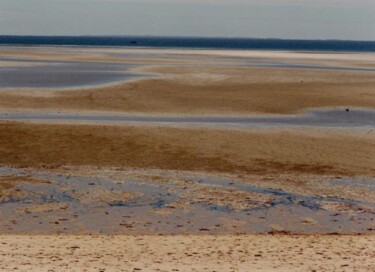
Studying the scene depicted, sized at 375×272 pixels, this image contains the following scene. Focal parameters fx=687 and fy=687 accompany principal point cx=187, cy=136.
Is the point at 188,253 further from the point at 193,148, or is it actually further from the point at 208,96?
the point at 208,96

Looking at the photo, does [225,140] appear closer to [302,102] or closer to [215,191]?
[215,191]

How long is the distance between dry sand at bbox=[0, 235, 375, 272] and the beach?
21 millimetres

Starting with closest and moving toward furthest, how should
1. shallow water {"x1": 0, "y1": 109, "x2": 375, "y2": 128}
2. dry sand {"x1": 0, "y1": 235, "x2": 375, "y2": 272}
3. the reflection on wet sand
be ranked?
dry sand {"x1": 0, "y1": 235, "x2": 375, "y2": 272} → the reflection on wet sand → shallow water {"x1": 0, "y1": 109, "x2": 375, "y2": 128}

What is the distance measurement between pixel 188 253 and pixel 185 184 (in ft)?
20.5

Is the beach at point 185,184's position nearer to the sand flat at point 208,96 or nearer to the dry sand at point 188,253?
the dry sand at point 188,253

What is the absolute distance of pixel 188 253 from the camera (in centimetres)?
1091

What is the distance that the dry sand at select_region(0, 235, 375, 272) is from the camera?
10.1 m

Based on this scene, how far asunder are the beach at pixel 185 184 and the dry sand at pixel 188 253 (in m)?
0.02

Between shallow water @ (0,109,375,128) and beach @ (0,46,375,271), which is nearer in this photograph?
beach @ (0,46,375,271)

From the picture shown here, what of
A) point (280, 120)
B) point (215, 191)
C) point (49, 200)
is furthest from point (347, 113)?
point (49, 200)

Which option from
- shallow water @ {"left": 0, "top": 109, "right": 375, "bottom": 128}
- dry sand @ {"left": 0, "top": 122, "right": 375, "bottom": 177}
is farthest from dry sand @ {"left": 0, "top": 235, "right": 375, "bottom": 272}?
shallow water @ {"left": 0, "top": 109, "right": 375, "bottom": 128}

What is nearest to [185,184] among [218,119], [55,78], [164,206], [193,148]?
[164,206]

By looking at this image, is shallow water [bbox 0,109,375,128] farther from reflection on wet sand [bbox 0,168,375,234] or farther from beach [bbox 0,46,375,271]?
reflection on wet sand [bbox 0,168,375,234]

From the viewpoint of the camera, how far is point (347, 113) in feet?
103
